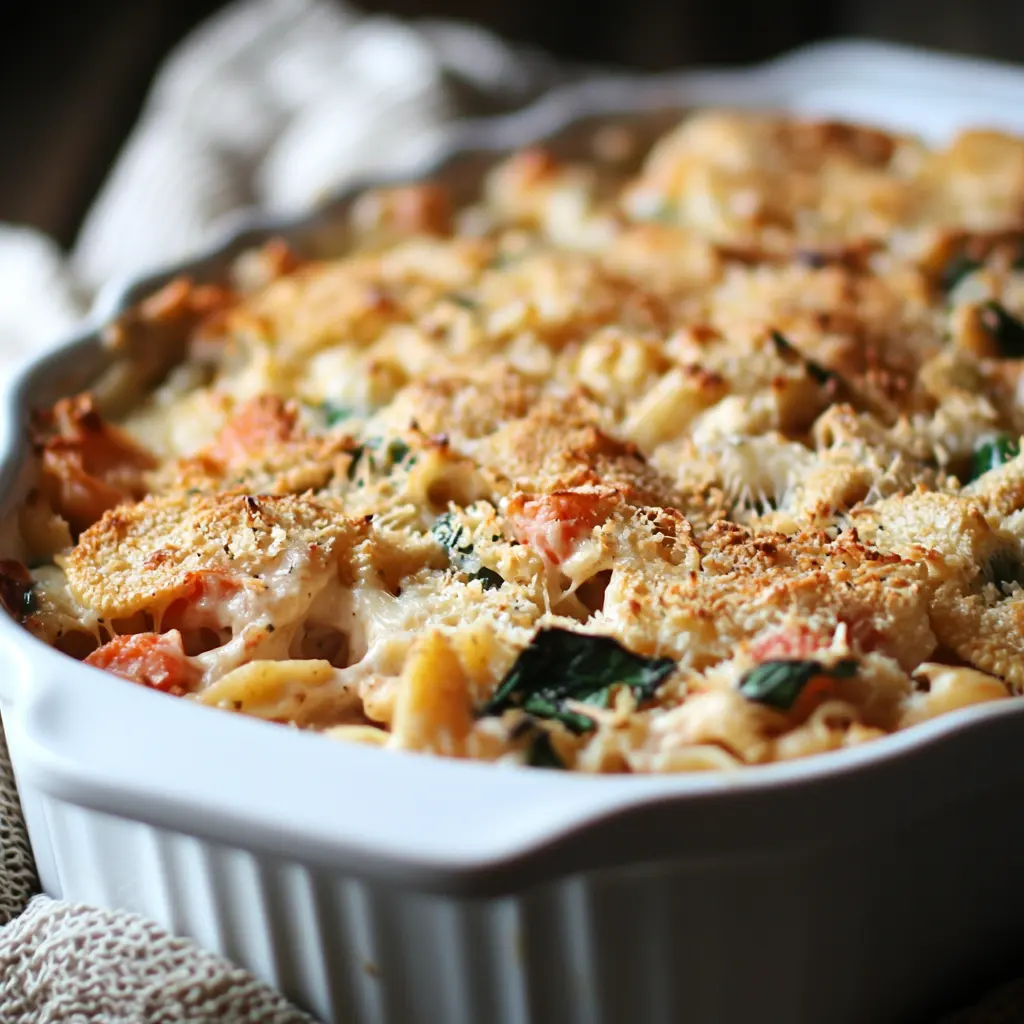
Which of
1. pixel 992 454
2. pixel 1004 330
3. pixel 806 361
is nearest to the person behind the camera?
pixel 992 454

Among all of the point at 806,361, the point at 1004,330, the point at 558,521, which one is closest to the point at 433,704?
the point at 558,521

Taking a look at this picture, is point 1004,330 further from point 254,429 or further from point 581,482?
point 254,429

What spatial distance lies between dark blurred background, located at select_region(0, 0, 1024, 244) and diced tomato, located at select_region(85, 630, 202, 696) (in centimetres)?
237

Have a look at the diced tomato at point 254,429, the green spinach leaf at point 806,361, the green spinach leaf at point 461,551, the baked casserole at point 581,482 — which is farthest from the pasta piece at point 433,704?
the green spinach leaf at point 806,361

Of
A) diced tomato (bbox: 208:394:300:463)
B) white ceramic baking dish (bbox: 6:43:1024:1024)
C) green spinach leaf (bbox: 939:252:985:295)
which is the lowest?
white ceramic baking dish (bbox: 6:43:1024:1024)

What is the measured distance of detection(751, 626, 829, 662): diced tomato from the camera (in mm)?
1083

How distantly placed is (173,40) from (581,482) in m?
3.11

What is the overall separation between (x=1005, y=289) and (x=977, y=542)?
0.68m

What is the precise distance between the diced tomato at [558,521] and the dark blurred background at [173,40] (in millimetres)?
2409

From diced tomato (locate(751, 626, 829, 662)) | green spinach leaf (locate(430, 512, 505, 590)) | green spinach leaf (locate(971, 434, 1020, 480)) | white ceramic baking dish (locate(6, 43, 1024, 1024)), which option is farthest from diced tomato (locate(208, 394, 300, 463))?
green spinach leaf (locate(971, 434, 1020, 480))

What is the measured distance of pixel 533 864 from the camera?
2.86 feet

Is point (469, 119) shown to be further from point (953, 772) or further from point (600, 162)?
point (953, 772)

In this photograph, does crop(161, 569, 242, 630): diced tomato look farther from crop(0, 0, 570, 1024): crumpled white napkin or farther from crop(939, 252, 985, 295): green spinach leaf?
crop(939, 252, 985, 295): green spinach leaf

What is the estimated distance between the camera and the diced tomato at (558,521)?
123 cm
